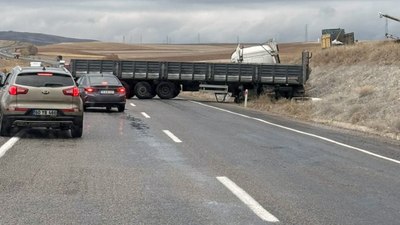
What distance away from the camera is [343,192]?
780cm

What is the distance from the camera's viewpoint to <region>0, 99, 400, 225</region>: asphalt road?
6.33 m

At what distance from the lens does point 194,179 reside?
839 centimetres

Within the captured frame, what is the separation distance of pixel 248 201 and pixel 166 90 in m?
28.0

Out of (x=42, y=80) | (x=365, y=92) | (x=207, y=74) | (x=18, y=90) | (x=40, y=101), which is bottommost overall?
(x=40, y=101)

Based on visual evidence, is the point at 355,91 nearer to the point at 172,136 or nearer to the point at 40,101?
the point at 172,136

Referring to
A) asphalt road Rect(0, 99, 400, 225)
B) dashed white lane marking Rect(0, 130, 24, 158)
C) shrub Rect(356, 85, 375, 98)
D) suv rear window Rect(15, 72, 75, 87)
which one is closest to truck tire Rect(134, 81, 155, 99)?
shrub Rect(356, 85, 375, 98)

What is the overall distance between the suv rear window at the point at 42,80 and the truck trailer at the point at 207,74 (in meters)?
20.5

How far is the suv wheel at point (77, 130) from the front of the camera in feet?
43.4

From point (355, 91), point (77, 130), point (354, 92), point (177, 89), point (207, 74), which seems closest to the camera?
point (77, 130)

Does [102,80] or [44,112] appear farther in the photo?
[102,80]

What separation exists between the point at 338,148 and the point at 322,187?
191 inches

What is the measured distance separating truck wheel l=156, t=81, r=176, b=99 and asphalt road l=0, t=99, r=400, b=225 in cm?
1998

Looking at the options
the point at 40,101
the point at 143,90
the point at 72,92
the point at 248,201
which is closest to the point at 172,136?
the point at 72,92

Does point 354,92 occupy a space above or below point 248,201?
above
